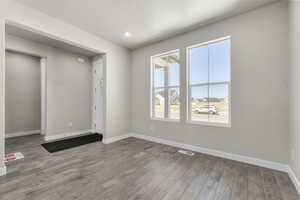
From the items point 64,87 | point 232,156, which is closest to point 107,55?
point 64,87

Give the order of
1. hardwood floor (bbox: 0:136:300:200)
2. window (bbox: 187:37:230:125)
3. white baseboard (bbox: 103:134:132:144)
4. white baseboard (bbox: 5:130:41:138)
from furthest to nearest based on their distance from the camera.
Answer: white baseboard (bbox: 5:130:41:138) → white baseboard (bbox: 103:134:132:144) → window (bbox: 187:37:230:125) → hardwood floor (bbox: 0:136:300:200)

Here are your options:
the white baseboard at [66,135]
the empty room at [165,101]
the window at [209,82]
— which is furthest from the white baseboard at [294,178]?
the white baseboard at [66,135]

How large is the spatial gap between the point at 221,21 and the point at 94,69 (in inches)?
170

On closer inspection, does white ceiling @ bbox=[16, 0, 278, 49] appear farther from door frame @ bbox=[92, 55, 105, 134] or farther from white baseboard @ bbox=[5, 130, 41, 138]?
white baseboard @ bbox=[5, 130, 41, 138]

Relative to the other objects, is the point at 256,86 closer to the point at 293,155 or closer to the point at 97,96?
the point at 293,155

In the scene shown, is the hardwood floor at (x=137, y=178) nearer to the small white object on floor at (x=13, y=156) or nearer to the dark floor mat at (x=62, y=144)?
the small white object on floor at (x=13, y=156)

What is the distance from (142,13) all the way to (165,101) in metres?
2.20

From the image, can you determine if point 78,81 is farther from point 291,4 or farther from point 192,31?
point 291,4

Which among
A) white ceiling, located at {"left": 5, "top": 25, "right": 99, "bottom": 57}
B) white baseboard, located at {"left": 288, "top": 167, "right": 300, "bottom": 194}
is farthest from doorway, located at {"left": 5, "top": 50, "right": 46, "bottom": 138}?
white baseboard, located at {"left": 288, "top": 167, "right": 300, "bottom": 194}

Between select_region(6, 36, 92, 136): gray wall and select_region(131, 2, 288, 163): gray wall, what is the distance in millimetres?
3956

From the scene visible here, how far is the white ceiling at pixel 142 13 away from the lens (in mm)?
2236

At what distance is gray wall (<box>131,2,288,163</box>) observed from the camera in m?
2.16

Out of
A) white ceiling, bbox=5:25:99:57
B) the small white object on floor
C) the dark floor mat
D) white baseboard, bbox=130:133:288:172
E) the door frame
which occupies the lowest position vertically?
the dark floor mat

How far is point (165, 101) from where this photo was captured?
12.3 feet
